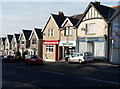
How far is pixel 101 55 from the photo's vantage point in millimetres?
27219

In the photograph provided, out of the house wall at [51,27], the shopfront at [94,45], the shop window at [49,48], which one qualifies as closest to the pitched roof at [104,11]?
the shopfront at [94,45]

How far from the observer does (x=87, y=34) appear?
96.3ft

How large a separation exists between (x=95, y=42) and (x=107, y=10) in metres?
Answer: 5.81

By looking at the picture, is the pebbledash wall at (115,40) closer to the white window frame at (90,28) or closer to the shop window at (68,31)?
the white window frame at (90,28)

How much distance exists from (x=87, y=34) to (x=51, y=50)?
974 cm

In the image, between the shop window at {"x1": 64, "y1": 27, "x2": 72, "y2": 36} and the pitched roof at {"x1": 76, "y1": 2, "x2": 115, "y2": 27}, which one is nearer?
the pitched roof at {"x1": 76, "y1": 2, "x2": 115, "y2": 27}

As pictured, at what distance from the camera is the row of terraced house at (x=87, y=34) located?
26.3 metres

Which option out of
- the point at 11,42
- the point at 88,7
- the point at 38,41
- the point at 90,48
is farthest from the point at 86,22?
the point at 11,42

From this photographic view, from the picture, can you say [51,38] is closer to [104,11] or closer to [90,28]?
[90,28]

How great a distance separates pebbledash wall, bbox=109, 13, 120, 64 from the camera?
82.1ft

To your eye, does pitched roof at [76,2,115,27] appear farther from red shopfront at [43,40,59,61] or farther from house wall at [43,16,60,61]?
red shopfront at [43,40,59,61]

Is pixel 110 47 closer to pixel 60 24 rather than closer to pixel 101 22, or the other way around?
pixel 101 22

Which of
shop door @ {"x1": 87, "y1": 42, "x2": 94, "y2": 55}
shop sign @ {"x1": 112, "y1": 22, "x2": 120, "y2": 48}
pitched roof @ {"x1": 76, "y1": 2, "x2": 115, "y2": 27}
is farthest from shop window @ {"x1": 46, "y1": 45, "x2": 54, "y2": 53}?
shop sign @ {"x1": 112, "y1": 22, "x2": 120, "y2": 48}

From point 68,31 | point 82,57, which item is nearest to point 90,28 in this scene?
point 68,31
